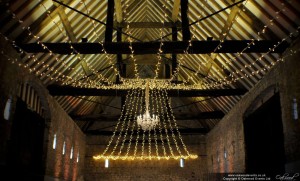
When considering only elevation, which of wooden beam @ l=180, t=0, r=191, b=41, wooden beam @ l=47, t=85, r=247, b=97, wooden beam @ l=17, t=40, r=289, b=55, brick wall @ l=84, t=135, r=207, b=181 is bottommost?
brick wall @ l=84, t=135, r=207, b=181

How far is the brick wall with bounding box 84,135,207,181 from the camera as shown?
50.3 ft

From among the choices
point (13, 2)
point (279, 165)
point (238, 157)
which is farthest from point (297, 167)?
point (13, 2)

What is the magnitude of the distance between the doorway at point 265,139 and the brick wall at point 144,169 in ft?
20.6

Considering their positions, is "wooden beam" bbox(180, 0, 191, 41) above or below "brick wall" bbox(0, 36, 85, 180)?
above

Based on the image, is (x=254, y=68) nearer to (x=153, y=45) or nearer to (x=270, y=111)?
(x=270, y=111)

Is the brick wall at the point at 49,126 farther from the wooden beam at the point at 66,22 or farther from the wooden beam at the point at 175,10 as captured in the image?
the wooden beam at the point at 175,10

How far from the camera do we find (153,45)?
6164 millimetres

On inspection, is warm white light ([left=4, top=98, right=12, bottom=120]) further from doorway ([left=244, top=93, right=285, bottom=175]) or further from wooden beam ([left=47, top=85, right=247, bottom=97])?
doorway ([left=244, top=93, right=285, bottom=175])

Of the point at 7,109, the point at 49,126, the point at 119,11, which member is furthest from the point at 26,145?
the point at 119,11

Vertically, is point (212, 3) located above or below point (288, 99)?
above

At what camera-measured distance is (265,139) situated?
900 centimetres

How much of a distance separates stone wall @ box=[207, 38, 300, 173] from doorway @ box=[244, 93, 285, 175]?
8.5 inches

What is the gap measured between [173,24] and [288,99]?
12.1ft

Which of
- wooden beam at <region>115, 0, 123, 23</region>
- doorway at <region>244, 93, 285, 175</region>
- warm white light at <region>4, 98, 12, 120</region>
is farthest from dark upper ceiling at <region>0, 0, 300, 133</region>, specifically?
warm white light at <region>4, 98, 12, 120</region>
